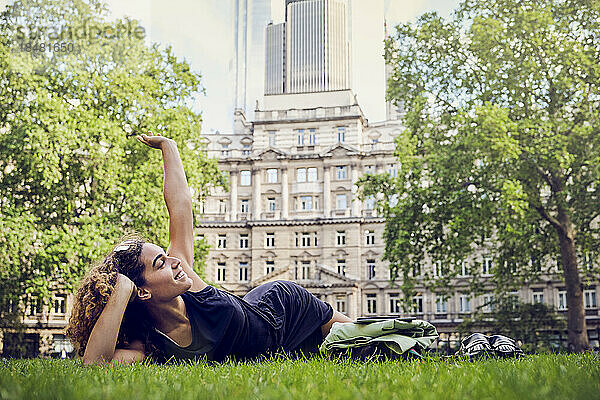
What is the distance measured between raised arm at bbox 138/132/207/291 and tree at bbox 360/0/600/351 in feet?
45.6

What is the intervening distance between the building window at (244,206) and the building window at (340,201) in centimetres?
756

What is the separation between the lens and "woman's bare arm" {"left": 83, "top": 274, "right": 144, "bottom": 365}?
3.93m

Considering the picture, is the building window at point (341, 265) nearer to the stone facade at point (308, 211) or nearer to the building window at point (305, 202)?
the stone facade at point (308, 211)

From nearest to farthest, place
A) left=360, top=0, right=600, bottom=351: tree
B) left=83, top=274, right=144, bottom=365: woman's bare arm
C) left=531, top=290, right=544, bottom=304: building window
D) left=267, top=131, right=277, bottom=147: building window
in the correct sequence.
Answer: left=83, top=274, right=144, bottom=365: woman's bare arm, left=360, top=0, right=600, bottom=351: tree, left=531, top=290, right=544, bottom=304: building window, left=267, top=131, right=277, bottom=147: building window

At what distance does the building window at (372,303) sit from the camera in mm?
49812

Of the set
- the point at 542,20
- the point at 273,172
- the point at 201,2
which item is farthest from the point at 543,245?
the point at 273,172

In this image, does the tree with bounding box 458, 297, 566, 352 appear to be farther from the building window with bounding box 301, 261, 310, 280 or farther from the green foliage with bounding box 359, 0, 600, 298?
the building window with bounding box 301, 261, 310, 280

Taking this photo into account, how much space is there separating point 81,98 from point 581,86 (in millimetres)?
15262

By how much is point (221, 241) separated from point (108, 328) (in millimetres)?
49146

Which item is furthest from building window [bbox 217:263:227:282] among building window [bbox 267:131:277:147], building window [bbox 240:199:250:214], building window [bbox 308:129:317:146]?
building window [bbox 308:129:317:146]

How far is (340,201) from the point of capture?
52562mm

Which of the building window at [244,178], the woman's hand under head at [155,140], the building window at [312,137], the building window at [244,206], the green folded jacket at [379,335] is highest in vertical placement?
the building window at [312,137]

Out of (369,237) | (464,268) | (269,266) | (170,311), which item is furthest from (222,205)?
(170,311)

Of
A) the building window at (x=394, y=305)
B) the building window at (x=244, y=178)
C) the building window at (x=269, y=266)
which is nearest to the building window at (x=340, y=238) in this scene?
the building window at (x=269, y=266)
